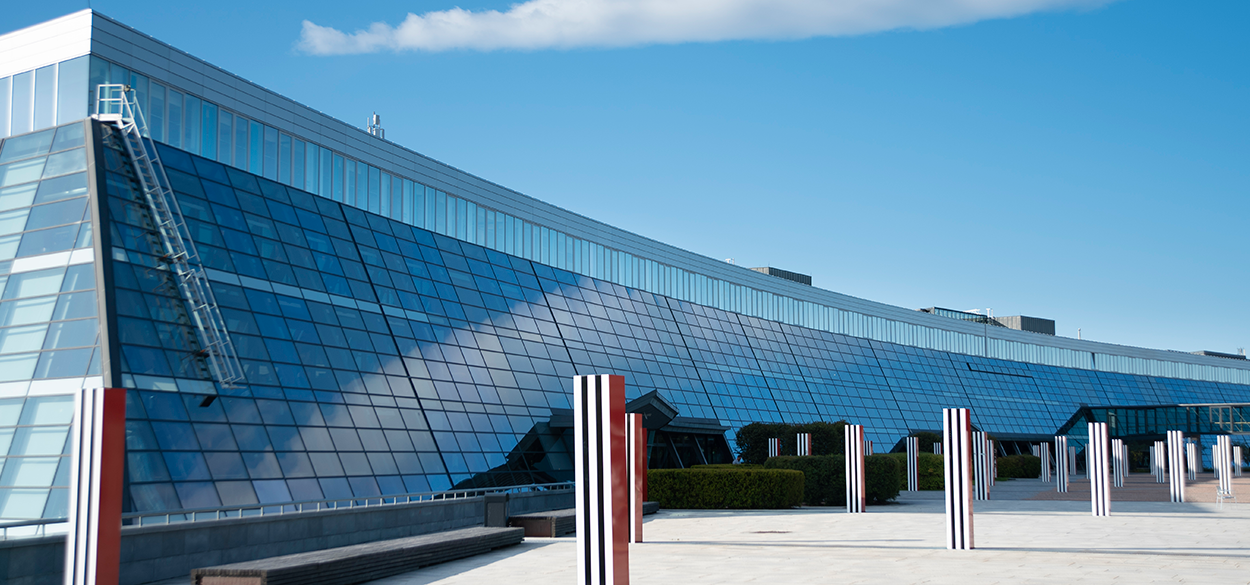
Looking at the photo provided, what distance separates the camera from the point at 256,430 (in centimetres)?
2225

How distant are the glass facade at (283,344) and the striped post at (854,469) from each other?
29.3 feet

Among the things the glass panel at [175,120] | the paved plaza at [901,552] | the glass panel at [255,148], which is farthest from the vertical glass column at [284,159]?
the paved plaza at [901,552]

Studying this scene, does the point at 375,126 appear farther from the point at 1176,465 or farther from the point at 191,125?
the point at 1176,465

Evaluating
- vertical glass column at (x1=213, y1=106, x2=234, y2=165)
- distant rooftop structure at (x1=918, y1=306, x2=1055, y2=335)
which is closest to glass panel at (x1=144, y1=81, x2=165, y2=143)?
vertical glass column at (x1=213, y1=106, x2=234, y2=165)

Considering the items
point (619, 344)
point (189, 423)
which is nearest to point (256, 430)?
point (189, 423)

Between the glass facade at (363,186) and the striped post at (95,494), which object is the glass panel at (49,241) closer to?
the glass facade at (363,186)

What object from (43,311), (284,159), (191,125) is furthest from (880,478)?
(43,311)

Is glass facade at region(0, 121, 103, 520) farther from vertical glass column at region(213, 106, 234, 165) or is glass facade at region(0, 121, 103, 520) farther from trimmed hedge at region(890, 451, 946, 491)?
trimmed hedge at region(890, 451, 946, 491)

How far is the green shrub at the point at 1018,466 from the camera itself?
204 ft

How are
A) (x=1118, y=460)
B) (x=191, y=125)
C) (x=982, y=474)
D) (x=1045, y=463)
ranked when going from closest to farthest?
(x=191, y=125) → (x=982, y=474) → (x=1118, y=460) → (x=1045, y=463)

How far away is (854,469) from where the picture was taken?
104 feet

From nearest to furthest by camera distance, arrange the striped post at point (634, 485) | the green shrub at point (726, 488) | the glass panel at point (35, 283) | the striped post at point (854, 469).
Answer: the glass panel at point (35, 283)
the striped post at point (634, 485)
the striped post at point (854, 469)
the green shrub at point (726, 488)

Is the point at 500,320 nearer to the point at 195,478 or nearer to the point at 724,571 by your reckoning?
the point at 195,478

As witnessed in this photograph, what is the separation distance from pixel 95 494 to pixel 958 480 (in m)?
14.3
